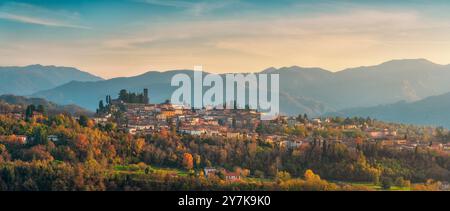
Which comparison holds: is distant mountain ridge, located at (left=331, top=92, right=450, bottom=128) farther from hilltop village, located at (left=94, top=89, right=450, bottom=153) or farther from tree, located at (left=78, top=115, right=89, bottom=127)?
tree, located at (left=78, top=115, right=89, bottom=127)

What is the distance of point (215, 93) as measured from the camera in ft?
115

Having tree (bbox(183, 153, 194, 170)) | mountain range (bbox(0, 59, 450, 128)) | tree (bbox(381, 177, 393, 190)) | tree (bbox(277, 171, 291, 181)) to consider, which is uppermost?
mountain range (bbox(0, 59, 450, 128))

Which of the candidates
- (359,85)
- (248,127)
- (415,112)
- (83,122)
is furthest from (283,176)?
(359,85)

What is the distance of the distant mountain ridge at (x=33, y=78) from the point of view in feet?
234

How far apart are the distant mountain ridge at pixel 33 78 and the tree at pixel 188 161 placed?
53.7 m

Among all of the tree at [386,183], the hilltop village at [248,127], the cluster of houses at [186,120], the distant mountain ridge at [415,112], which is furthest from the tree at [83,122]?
the distant mountain ridge at [415,112]

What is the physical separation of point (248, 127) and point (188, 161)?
8356 mm

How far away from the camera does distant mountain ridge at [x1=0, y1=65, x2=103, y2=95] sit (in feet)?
234

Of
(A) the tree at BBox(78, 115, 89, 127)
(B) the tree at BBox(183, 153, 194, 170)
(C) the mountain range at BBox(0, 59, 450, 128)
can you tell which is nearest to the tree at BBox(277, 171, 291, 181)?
(B) the tree at BBox(183, 153, 194, 170)

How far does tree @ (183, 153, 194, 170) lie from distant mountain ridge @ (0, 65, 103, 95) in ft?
176

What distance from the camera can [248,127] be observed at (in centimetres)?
2669
